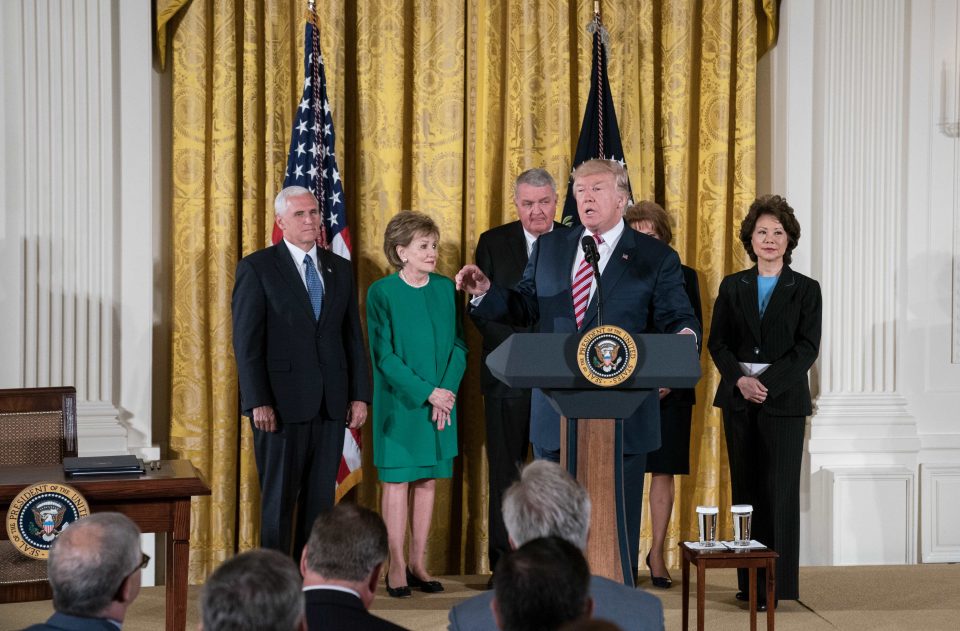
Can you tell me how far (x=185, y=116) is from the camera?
566 centimetres

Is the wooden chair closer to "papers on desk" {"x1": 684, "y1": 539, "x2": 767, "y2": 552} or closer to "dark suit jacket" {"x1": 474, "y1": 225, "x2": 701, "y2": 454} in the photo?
"dark suit jacket" {"x1": 474, "y1": 225, "x2": 701, "y2": 454}

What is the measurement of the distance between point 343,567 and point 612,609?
0.53 metres

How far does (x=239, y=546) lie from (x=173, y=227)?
5.22ft

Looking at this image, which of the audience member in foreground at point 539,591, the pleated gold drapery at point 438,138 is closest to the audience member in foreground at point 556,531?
the audience member in foreground at point 539,591

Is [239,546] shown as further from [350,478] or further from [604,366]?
[604,366]

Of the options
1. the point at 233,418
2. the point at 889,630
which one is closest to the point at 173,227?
the point at 233,418

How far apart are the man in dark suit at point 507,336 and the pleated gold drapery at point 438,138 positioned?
0.50 m

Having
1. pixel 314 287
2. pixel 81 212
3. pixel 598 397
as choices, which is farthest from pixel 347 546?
pixel 81 212

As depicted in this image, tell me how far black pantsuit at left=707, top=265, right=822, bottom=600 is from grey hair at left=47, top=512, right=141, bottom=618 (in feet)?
10.4

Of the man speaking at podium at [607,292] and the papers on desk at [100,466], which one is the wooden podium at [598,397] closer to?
the man speaking at podium at [607,292]

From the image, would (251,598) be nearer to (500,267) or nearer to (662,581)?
(500,267)

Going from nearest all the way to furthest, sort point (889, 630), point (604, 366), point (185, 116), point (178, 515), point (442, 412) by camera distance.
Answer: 1. point (604, 366)
2. point (178, 515)
3. point (889, 630)
4. point (442, 412)
5. point (185, 116)

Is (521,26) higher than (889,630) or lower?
higher

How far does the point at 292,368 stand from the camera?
4.82 meters
